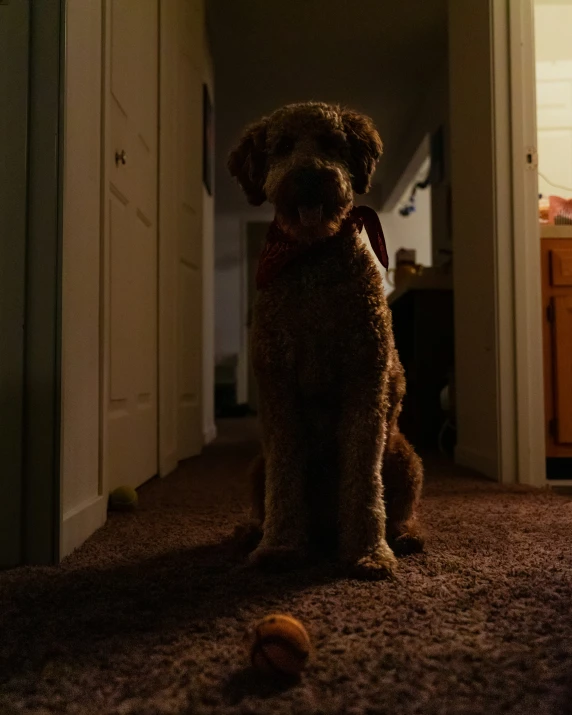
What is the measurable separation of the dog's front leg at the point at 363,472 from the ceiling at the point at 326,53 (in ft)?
11.5

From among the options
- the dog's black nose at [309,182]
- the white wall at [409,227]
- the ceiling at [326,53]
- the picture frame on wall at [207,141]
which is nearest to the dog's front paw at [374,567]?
the dog's black nose at [309,182]

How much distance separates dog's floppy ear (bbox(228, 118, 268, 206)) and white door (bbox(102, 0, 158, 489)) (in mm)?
468

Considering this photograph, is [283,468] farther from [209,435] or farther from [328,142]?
[209,435]

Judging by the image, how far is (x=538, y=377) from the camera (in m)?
2.21

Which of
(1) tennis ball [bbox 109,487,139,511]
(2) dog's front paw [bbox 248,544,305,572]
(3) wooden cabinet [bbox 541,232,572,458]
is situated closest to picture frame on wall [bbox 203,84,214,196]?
(3) wooden cabinet [bbox 541,232,572,458]

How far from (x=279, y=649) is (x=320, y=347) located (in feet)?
1.92

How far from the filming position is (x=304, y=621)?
0.85 m

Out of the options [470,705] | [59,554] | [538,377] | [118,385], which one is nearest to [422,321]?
[538,377]

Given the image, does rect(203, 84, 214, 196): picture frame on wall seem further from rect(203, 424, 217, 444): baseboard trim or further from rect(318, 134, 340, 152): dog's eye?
rect(318, 134, 340, 152): dog's eye

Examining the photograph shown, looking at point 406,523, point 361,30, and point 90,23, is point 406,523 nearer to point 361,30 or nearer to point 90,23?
point 90,23

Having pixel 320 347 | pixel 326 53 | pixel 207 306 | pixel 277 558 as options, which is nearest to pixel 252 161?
pixel 320 347

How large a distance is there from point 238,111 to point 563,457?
4.29 metres

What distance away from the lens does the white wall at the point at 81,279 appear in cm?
125

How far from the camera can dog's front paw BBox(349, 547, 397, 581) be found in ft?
3.36
